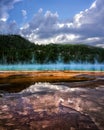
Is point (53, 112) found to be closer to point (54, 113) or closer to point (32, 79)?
point (54, 113)

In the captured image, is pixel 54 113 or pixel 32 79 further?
pixel 32 79

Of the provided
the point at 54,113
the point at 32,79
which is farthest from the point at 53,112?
the point at 32,79

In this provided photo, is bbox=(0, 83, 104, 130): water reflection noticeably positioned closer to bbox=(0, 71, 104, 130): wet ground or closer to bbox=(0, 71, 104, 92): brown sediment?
bbox=(0, 71, 104, 130): wet ground

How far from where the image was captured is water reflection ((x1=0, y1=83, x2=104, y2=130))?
9180 millimetres

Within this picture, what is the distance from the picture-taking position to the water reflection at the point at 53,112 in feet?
30.1

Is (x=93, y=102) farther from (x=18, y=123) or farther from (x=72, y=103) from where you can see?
(x=18, y=123)

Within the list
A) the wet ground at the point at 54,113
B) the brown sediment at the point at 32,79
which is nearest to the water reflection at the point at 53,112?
the wet ground at the point at 54,113

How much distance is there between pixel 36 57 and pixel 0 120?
500ft

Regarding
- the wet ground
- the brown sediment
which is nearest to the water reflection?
the wet ground

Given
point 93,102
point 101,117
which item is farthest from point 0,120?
point 93,102

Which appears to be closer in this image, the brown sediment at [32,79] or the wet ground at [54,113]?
the wet ground at [54,113]

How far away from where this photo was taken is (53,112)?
1082 centimetres

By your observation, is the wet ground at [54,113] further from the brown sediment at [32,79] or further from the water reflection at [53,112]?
the brown sediment at [32,79]

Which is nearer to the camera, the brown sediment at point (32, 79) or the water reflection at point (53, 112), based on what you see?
the water reflection at point (53, 112)
